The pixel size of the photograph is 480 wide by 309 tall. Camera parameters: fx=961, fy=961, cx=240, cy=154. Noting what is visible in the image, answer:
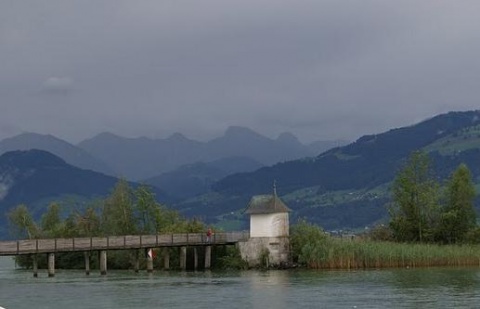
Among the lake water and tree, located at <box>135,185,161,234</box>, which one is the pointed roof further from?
tree, located at <box>135,185,161,234</box>

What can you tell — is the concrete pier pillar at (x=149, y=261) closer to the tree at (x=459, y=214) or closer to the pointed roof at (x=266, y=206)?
the pointed roof at (x=266, y=206)

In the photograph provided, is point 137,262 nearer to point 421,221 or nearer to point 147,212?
point 147,212

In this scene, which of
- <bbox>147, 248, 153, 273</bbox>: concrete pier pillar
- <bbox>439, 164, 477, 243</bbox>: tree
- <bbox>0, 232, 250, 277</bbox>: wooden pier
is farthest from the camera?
<bbox>439, 164, 477, 243</bbox>: tree

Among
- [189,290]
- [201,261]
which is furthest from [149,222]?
[189,290]

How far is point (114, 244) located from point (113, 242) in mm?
206

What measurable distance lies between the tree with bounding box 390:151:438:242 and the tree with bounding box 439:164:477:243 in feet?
4.31

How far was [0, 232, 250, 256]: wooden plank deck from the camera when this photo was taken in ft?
271

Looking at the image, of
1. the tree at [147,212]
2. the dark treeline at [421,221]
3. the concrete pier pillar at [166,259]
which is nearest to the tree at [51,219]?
the tree at [147,212]

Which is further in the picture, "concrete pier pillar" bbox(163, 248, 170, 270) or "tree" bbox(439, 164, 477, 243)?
"concrete pier pillar" bbox(163, 248, 170, 270)

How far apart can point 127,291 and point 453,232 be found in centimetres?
4206

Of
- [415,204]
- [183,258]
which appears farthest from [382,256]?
[183,258]

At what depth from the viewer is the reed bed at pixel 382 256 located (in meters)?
83.8

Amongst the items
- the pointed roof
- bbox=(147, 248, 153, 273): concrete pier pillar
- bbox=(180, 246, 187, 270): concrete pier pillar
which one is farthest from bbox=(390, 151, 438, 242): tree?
bbox=(147, 248, 153, 273): concrete pier pillar

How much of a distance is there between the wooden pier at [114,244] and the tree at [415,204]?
53.7 feet
